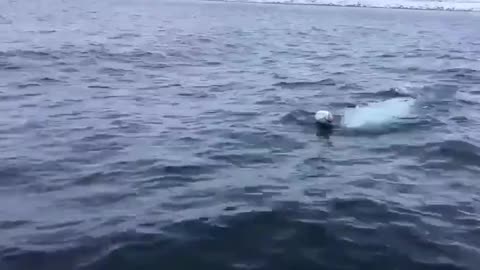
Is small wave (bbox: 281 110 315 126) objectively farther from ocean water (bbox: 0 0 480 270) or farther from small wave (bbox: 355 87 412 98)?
small wave (bbox: 355 87 412 98)

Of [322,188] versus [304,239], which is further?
[322,188]

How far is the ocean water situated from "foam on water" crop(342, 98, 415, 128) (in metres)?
0.10

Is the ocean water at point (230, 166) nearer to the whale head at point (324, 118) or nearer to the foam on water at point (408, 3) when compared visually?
the whale head at point (324, 118)

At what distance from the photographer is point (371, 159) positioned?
44.2ft

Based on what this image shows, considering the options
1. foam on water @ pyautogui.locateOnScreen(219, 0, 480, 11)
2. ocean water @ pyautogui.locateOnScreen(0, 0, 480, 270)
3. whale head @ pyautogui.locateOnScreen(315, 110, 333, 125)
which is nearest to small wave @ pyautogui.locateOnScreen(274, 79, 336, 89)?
ocean water @ pyautogui.locateOnScreen(0, 0, 480, 270)

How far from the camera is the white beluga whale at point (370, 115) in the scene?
1563 cm

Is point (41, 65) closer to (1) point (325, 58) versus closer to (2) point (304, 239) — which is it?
(1) point (325, 58)

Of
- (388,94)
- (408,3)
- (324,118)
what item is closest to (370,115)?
(324,118)

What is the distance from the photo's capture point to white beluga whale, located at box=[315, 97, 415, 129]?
15633 millimetres

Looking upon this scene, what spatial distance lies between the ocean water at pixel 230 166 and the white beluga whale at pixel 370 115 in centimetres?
11

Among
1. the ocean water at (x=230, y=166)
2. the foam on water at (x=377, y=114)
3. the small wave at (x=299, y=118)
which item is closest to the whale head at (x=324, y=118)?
the ocean water at (x=230, y=166)

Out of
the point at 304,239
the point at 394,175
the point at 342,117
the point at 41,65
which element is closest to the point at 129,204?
the point at 304,239

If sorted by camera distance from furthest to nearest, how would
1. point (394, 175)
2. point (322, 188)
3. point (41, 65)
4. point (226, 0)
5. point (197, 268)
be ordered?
point (226, 0)
point (41, 65)
point (394, 175)
point (322, 188)
point (197, 268)

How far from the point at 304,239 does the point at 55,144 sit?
23.4ft
